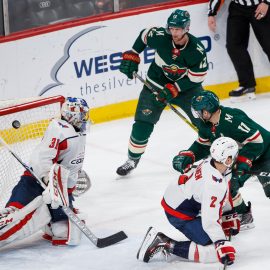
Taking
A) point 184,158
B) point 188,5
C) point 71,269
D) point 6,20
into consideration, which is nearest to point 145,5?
point 188,5

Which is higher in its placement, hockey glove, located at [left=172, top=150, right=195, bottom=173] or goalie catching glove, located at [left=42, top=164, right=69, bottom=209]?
hockey glove, located at [left=172, top=150, right=195, bottom=173]

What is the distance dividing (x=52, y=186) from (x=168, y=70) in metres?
1.41

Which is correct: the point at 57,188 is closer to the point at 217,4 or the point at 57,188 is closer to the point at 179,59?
the point at 179,59

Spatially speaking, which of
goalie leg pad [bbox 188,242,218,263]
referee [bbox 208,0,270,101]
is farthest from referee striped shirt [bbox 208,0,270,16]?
goalie leg pad [bbox 188,242,218,263]

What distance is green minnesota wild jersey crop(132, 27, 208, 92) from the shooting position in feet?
18.7

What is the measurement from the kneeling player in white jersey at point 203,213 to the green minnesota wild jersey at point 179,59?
1.22 metres

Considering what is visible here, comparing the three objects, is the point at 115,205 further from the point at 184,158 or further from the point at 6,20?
the point at 6,20

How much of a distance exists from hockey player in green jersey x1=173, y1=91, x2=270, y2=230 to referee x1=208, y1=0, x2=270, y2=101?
8.49ft

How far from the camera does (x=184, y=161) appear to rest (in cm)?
487

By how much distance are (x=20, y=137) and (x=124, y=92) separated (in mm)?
2033

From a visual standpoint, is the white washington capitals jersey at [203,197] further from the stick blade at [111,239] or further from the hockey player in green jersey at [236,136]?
the stick blade at [111,239]

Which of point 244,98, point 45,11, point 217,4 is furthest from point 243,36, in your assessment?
point 45,11

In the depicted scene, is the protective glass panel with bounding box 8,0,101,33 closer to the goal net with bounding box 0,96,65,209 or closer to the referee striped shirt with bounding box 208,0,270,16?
the referee striped shirt with bounding box 208,0,270,16

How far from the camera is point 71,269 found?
4.59 m
